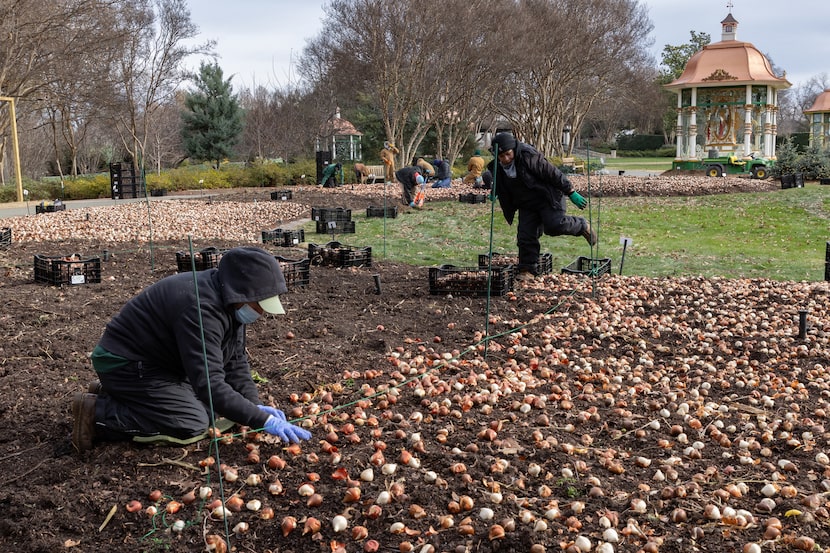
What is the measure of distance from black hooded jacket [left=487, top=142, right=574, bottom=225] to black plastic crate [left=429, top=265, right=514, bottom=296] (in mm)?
828

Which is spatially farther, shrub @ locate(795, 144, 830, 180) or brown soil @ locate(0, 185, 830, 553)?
shrub @ locate(795, 144, 830, 180)

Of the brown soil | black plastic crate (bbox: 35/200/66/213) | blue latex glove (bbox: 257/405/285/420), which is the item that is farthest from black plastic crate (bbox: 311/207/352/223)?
blue latex glove (bbox: 257/405/285/420)

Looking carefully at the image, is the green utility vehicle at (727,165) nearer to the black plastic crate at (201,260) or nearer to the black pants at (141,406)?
the black plastic crate at (201,260)

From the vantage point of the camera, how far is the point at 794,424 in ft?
13.3

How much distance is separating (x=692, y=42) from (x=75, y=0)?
50.5 meters

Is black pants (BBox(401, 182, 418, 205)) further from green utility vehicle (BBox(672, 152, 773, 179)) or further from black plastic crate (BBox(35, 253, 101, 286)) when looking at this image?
green utility vehicle (BBox(672, 152, 773, 179))

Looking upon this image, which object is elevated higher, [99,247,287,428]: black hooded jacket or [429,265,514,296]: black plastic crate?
[99,247,287,428]: black hooded jacket

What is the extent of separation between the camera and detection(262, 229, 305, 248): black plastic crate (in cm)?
1128

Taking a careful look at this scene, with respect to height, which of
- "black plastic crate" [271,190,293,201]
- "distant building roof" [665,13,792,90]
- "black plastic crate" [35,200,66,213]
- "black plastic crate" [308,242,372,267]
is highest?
"distant building roof" [665,13,792,90]

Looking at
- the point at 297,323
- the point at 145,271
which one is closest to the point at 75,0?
the point at 145,271

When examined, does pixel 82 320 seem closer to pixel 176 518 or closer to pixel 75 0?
pixel 176 518

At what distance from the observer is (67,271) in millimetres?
7867

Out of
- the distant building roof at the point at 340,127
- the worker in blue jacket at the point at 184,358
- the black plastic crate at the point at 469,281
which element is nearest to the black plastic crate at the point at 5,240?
the black plastic crate at the point at 469,281

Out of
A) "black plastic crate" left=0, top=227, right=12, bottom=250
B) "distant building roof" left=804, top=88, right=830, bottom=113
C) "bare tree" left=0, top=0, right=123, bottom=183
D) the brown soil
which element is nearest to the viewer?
the brown soil
